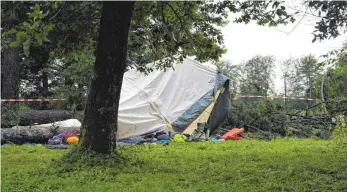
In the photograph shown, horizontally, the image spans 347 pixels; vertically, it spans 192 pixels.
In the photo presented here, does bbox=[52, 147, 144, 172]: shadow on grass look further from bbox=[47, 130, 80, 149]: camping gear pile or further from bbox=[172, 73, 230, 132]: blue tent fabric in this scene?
bbox=[172, 73, 230, 132]: blue tent fabric

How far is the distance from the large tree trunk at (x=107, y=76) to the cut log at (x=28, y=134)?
3822mm

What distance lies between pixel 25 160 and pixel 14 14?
2.60 m

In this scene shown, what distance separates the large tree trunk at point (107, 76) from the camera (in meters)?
6.03

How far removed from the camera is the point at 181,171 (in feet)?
19.5

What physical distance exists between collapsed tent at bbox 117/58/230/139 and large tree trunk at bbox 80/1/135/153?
4102 millimetres

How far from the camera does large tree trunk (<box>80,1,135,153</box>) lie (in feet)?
19.8

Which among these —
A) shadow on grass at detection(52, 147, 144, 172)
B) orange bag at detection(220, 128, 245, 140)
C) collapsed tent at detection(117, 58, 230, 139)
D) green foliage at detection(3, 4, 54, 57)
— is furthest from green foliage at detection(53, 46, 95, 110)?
green foliage at detection(3, 4, 54, 57)

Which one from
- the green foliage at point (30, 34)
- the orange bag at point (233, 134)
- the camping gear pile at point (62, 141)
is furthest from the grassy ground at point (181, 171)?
the orange bag at point (233, 134)

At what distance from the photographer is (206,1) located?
7539 mm

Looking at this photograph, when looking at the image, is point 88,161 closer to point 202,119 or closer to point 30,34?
point 30,34

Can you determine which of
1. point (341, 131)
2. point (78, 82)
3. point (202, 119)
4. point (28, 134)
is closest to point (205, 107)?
point (202, 119)

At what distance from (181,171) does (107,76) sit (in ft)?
5.81

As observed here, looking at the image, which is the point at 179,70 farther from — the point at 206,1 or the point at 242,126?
the point at 206,1

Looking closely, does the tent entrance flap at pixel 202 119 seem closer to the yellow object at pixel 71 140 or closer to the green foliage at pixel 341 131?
the yellow object at pixel 71 140
